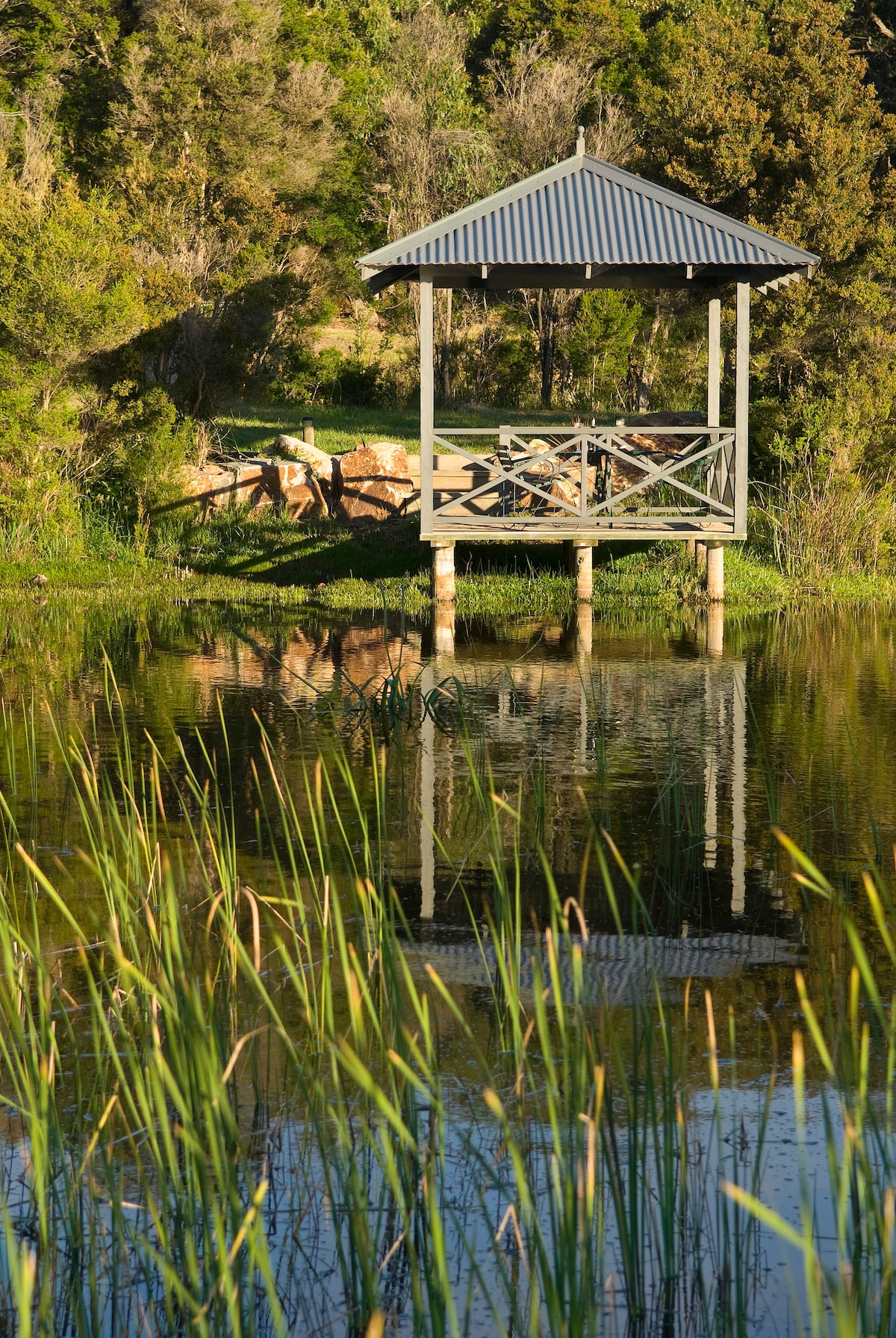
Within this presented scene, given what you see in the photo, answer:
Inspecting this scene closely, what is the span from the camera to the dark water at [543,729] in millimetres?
6508

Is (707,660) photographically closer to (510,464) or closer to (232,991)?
(510,464)

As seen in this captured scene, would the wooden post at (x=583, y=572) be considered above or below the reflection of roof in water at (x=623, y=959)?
above

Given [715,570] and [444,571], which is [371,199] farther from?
[444,571]

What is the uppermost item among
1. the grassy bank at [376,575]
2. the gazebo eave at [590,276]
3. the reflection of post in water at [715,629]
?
the gazebo eave at [590,276]

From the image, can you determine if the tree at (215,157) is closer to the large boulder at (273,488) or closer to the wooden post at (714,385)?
the large boulder at (273,488)

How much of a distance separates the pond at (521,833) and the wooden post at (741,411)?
43.4 inches

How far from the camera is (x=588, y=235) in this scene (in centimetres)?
1484

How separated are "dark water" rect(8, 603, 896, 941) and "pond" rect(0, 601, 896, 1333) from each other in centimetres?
3

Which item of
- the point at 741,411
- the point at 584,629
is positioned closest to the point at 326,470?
the point at 741,411

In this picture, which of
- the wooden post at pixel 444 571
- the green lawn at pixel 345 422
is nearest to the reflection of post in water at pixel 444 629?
the wooden post at pixel 444 571

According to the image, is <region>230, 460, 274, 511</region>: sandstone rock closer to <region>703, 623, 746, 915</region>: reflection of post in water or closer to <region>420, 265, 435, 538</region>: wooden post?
<region>420, 265, 435, 538</region>: wooden post

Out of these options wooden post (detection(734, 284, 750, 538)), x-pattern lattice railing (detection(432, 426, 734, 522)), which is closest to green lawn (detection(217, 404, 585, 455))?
x-pattern lattice railing (detection(432, 426, 734, 522))

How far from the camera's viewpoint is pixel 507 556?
17781mm

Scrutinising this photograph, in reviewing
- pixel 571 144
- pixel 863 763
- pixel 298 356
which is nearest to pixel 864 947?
pixel 863 763
